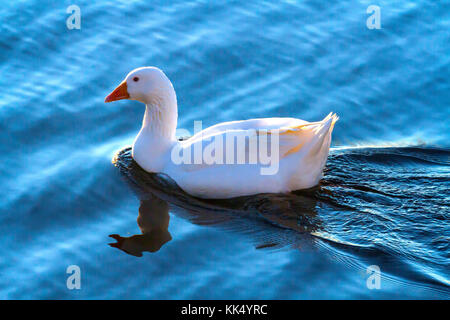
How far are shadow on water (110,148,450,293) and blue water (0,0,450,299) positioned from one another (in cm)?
2

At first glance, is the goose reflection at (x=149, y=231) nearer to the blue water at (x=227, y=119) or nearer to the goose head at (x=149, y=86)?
the blue water at (x=227, y=119)

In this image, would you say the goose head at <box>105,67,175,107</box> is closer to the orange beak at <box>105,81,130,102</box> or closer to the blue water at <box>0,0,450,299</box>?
the orange beak at <box>105,81,130,102</box>

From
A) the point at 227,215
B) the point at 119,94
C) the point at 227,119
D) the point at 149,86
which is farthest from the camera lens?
the point at 227,119

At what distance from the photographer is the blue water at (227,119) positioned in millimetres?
6570

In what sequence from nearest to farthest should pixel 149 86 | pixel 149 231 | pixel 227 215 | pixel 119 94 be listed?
pixel 149 231 < pixel 227 215 < pixel 149 86 < pixel 119 94

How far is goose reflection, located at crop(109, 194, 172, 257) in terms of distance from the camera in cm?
699

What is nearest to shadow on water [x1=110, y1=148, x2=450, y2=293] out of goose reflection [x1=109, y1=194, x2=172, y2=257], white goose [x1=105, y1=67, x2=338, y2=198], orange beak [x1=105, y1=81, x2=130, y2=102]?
goose reflection [x1=109, y1=194, x2=172, y2=257]

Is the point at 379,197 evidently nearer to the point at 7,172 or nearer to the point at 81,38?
the point at 7,172

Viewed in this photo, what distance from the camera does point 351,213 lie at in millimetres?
7441

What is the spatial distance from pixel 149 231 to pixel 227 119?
7.81 feet

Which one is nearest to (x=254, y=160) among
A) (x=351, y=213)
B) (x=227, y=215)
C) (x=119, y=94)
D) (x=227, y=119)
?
(x=227, y=215)

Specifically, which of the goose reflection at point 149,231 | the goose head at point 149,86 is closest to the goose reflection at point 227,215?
the goose reflection at point 149,231

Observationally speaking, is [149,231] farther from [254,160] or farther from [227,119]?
[227,119]

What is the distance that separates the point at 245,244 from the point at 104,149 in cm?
249
